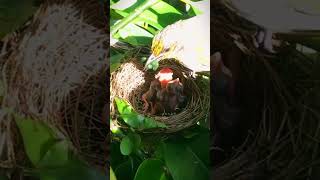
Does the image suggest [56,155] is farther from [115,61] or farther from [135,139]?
[115,61]

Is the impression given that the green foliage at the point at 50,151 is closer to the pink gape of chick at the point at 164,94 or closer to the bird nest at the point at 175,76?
the bird nest at the point at 175,76

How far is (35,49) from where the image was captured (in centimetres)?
221

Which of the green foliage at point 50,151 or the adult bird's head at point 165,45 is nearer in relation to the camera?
the adult bird's head at point 165,45

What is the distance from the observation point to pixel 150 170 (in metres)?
2.12

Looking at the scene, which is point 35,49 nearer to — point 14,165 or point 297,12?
point 14,165

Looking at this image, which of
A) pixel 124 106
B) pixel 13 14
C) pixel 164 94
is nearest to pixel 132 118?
pixel 124 106

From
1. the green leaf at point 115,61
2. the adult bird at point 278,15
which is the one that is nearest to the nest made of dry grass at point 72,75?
the green leaf at point 115,61

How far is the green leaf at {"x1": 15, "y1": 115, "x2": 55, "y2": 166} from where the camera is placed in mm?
2197

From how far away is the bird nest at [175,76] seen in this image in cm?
206

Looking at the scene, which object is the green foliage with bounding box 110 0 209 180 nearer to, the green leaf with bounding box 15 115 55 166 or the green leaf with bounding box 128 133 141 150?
the green leaf with bounding box 128 133 141 150

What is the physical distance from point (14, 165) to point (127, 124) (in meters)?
0.61

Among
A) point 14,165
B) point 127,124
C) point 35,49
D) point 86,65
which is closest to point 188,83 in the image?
point 127,124

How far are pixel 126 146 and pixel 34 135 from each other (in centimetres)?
46

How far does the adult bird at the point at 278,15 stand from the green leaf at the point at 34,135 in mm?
1067
